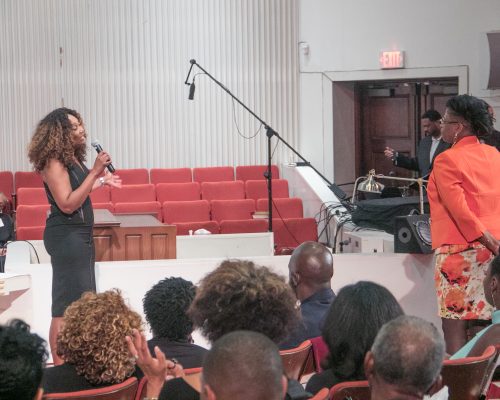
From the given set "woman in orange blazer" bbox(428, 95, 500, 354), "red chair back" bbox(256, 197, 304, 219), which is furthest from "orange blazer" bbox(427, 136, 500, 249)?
"red chair back" bbox(256, 197, 304, 219)

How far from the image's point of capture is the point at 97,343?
2596mm

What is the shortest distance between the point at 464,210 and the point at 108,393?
7.59 ft

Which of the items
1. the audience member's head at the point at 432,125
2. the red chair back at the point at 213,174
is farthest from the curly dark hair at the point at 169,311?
the red chair back at the point at 213,174

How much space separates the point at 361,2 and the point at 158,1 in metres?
2.54

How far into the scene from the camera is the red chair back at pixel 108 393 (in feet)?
7.82

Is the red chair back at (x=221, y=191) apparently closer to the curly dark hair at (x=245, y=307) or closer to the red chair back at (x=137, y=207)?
the red chair back at (x=137, y=207)

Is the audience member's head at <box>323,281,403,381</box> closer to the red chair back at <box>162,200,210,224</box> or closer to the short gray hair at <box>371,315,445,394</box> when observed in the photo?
the short gray hair at <box>371,315,445,394</box>

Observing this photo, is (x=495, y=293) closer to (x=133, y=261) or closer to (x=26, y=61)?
(x=133, y=261)

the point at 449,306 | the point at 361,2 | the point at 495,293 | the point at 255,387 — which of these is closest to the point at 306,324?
the point at 495,293

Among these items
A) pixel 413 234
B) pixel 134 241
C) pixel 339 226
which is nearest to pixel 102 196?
pixel 339 226

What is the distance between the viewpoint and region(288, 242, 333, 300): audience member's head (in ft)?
12.9

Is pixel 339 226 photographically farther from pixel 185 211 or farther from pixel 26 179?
pixel 26 179

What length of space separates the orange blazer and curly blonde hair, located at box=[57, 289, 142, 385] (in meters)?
2.11

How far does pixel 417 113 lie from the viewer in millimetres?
11039
